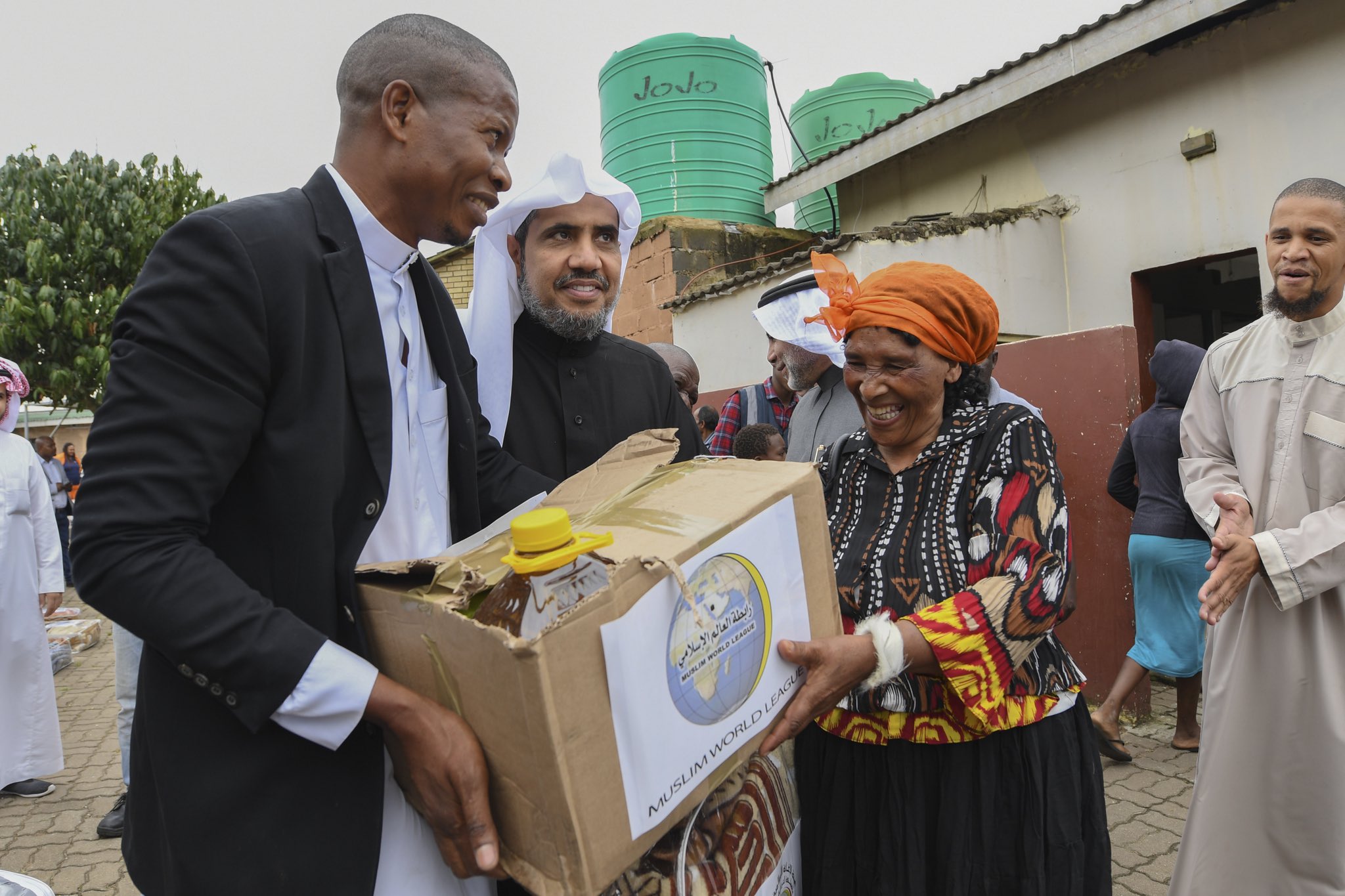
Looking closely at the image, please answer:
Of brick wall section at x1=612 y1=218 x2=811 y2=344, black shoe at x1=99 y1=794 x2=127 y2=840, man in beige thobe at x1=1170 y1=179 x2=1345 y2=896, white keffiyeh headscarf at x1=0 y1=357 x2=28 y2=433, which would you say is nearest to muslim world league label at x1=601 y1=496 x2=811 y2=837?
man in beige thobe at x1=1170 y1=179 x2=1345 y2=896

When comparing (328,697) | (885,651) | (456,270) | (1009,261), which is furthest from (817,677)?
(456,270)

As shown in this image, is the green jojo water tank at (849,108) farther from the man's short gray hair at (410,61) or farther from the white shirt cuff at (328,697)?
the white shirt cuff at (328,697)

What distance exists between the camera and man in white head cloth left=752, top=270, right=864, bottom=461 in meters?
3.48

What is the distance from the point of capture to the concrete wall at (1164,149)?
19.9 ft

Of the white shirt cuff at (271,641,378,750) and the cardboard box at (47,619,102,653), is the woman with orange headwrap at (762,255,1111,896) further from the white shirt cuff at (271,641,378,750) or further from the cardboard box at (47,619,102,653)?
the cardboard box at (47,619,102,653)

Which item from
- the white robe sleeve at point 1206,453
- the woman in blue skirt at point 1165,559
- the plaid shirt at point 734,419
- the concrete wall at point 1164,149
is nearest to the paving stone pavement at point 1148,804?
the woman in blue skirt at point 1165,559

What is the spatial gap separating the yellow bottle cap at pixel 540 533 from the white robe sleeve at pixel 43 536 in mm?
4657

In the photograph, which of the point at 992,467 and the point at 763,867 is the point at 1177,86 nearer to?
the point at 992,467

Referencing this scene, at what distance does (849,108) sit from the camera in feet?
40.8

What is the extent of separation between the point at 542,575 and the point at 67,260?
17.5 metres

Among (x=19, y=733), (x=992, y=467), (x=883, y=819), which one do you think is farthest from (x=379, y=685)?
(x=19, y=733)

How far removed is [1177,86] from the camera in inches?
269

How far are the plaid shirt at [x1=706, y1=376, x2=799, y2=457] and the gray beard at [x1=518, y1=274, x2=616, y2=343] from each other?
248 cm

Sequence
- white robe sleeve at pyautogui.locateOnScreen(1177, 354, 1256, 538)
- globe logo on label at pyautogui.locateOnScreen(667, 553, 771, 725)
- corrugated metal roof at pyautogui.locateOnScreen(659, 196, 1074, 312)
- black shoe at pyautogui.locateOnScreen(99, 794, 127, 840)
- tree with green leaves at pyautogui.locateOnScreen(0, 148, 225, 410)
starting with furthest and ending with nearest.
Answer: tree with green leaves at pyautogui.locateOnScreen(0, 148, 225, 410) < corrugated metal roof at pyautogui.locateOnScreen(659, 196, 1074, 312) < black shoe at pyautogui.locateOnScreen(99, 794, 127, 840) < white robe sleeve at pyautogui.locateOnScreen(1177, 354, 1256, 538) < globe logo on label at pyautogui.locateOnScreen(667, 553, 771, 725)
